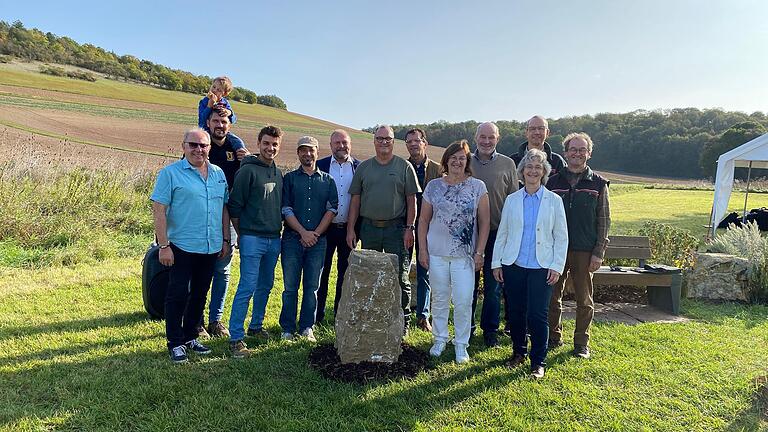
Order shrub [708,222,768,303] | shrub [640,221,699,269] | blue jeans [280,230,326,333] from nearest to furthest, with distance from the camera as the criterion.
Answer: blue jeans [280,230,326,333] < shrub [708,222,768,303] < shrub [640,221,699,269]

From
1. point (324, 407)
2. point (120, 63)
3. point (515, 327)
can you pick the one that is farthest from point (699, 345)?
point (120, 63)

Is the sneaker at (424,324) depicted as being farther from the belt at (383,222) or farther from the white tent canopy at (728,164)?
the white tent canopy at (728,164)

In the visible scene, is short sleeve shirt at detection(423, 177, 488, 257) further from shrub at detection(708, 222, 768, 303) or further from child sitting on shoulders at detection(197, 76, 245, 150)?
shrub at detection(708, 222, 768, 303)

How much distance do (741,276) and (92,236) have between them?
36.3 ft

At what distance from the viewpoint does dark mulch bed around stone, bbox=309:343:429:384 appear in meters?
4.00

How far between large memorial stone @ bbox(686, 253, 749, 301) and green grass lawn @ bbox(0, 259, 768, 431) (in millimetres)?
1517

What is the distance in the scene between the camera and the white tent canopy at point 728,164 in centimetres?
1270

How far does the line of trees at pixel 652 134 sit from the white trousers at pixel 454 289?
1890 inches

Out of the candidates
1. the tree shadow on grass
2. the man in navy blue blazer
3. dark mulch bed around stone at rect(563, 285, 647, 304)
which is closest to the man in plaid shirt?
the man in navy blue blazer

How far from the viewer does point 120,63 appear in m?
55.2

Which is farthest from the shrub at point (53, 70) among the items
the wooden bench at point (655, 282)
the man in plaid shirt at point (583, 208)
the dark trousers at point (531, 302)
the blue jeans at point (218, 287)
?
the dark trousers at point (531, 302)

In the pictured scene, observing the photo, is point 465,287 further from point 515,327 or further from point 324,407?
point 324,407

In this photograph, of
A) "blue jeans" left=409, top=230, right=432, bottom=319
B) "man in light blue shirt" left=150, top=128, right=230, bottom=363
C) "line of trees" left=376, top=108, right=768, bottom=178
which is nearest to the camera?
"man in light blue shirt" left=150, top=128, right=230, bottom=363

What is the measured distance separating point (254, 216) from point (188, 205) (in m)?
0.65
